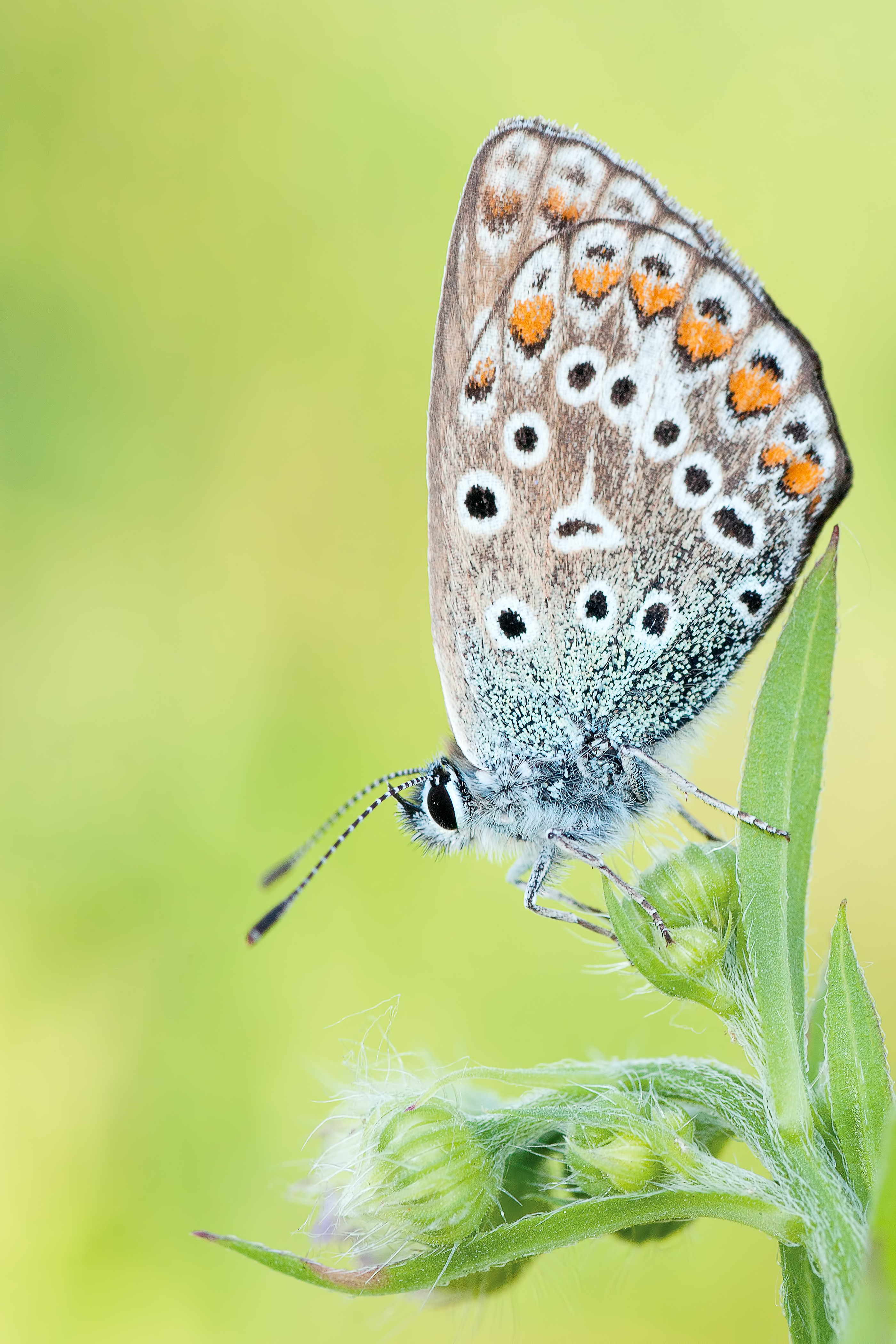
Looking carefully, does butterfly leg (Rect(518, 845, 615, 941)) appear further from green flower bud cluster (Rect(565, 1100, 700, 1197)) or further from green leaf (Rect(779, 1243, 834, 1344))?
green leaf (Rect(779, 1243, 834, 1344))

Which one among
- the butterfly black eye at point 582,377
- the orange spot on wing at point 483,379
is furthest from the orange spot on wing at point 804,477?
the orange spot on wing at point 483,379

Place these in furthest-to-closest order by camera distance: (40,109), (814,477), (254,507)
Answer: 1. (40,109)
2. (254,507)
3. (814,477)

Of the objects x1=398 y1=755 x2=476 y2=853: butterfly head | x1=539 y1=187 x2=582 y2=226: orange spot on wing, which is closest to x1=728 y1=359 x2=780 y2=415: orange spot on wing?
x1=539 y1=187 x2=582 y2=226: orange spot on wing

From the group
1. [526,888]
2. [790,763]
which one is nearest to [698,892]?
[790,763]

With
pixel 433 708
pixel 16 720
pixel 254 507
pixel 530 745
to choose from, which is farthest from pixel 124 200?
pixel 530 745

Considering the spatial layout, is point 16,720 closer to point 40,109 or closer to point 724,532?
point 40,109

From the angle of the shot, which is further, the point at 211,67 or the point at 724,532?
the point at 211,67

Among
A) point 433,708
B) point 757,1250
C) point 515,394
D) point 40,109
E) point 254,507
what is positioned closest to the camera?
point 515,394
